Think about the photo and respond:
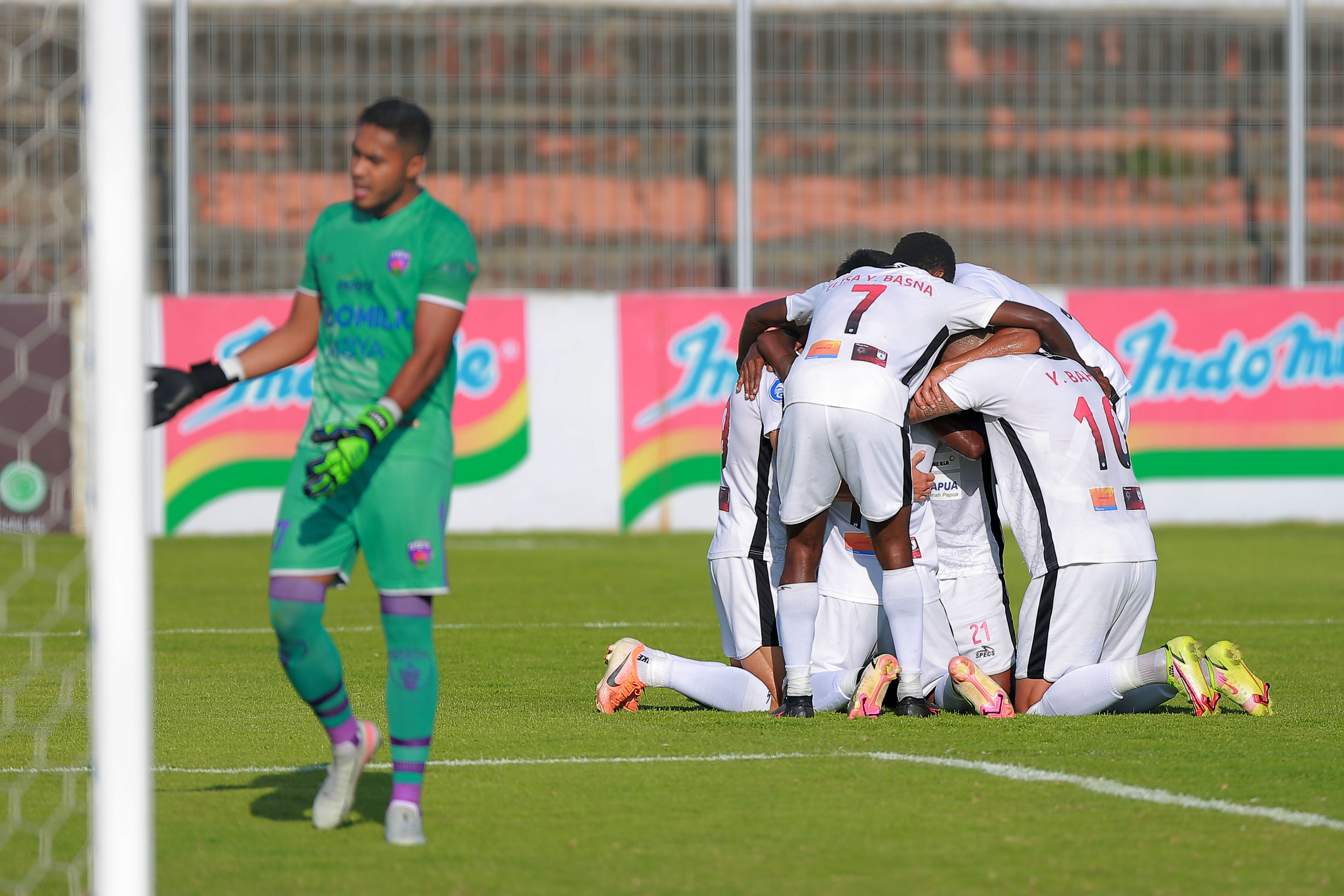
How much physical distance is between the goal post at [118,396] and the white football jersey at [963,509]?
13.2 ft

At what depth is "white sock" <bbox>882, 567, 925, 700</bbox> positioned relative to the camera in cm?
622

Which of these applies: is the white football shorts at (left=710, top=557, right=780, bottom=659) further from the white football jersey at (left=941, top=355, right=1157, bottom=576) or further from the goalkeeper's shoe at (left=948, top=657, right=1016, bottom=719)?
the white football jersey at (left=941, top=355, right=1157, bottom=576)

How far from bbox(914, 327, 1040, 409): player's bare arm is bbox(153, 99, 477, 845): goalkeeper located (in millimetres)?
2446

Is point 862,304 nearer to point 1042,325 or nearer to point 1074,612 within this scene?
point 1042,325

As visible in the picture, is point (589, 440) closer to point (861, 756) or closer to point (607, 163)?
point (607, 163)

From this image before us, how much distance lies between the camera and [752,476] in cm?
683

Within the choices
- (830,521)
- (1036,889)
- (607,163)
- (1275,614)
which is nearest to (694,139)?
(607,163)

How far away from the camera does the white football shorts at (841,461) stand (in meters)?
6.09

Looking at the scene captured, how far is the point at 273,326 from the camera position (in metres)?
16.2

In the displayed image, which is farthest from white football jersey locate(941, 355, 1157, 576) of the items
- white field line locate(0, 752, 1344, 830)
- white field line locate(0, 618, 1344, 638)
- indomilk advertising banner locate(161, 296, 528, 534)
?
indomilk advertising banner locate(161, 296, 528, 534)

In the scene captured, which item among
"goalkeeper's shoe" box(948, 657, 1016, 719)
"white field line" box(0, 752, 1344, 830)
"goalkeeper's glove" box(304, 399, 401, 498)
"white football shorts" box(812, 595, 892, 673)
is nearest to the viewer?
"goalkeeper's glove" box(304, 399, 401, 498)

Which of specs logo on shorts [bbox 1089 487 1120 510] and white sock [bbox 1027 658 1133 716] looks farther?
specs logo on shorts [bbox 1089 487 1120 510]

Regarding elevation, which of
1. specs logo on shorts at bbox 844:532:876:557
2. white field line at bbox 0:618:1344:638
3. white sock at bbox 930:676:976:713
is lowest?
white field line at bbox 0:618:1344:638

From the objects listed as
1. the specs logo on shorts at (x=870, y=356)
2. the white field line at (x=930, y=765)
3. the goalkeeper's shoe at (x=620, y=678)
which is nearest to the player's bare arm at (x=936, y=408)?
the specs logo on shorts at (x=870, y=356)
